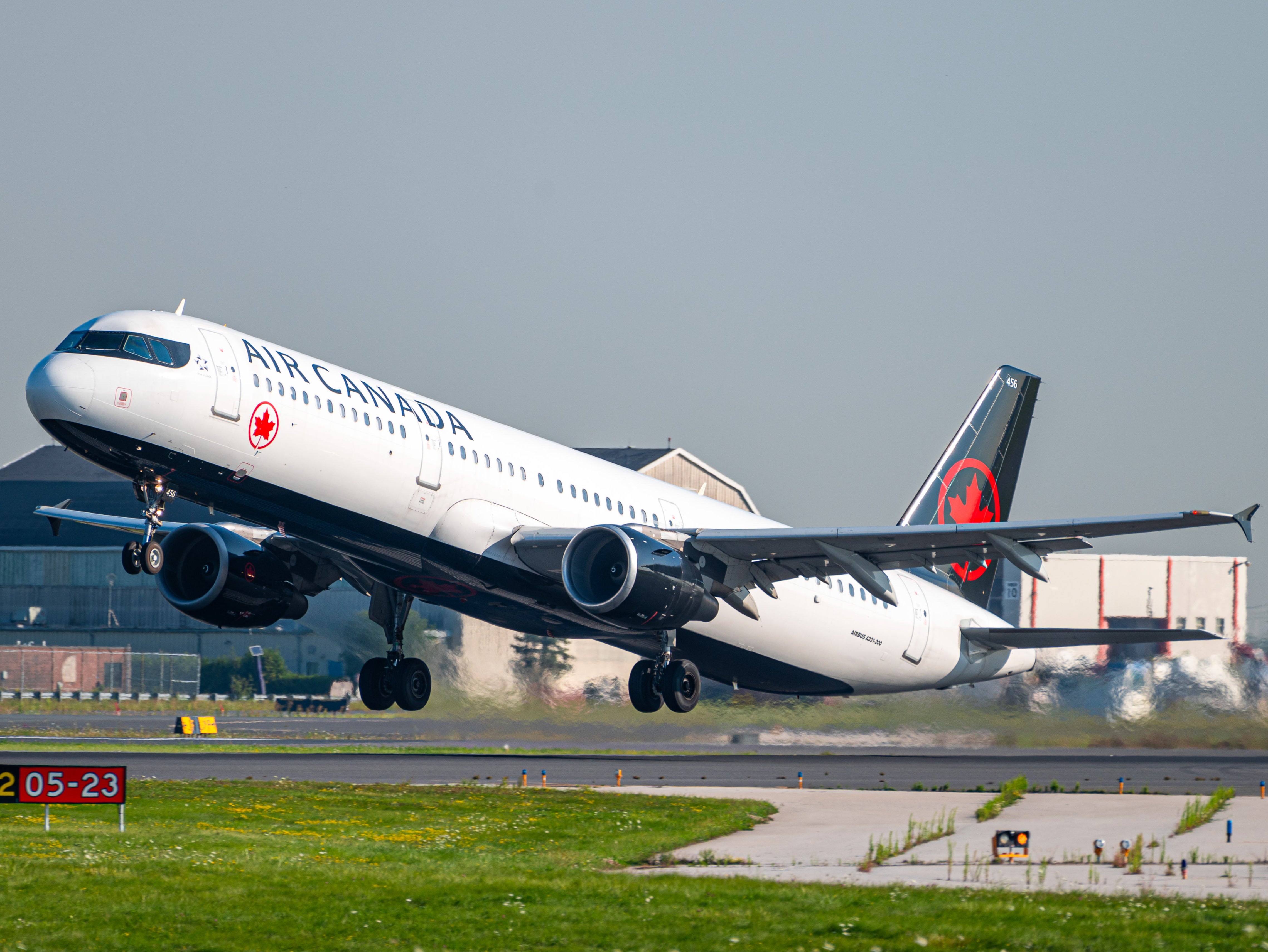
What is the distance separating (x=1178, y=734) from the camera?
46438 mm

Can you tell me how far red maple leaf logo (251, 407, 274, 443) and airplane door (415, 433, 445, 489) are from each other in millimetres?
3268

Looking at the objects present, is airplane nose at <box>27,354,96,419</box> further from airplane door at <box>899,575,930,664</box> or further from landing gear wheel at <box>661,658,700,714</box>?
airplane door at <box>899,575,930,664</box>

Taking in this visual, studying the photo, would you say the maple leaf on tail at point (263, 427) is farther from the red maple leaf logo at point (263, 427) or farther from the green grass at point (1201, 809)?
the green grass at point (1201, 809)

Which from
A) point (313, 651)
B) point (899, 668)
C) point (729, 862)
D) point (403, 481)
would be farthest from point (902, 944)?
point (313, 651)

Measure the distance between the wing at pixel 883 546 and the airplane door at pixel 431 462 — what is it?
19.1 feet

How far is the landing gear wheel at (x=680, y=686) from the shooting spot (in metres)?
32.8

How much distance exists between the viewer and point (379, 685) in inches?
1441

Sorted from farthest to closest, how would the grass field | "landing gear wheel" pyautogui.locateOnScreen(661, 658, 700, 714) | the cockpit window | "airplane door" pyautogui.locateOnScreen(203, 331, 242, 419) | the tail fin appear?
the tail fin, "landing gear wheel" pyautogui.locateOnScreen(661, 658, 700, 714), "airplane door" pyautogui.locateOnScreen(203, 331, 242, 419), the cockpit window, the grass field

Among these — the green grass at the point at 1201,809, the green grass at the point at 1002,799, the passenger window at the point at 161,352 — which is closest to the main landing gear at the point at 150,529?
the passenger window at the point at 161,352

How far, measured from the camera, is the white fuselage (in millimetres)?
25438

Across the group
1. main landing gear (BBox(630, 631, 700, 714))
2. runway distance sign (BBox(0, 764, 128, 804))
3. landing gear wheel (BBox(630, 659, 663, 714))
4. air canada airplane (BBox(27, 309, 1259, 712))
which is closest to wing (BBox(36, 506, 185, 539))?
air canada airplane (BBox(27, 309, 1259, 712))

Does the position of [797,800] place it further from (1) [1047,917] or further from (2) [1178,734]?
(2) [1178,734]

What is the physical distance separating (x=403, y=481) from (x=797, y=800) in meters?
11.1

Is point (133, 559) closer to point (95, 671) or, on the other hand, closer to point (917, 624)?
point (917, 624)
